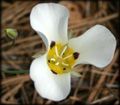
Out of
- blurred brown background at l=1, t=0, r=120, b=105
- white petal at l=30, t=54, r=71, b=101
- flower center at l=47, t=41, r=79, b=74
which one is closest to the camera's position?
white petal at l=30, t=54, r=71, b=101

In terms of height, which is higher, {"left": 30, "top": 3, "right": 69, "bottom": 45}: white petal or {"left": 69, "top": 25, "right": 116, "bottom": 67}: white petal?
{"left": 30, "top": 3, "right": 69, "bottom": 45}: white petal

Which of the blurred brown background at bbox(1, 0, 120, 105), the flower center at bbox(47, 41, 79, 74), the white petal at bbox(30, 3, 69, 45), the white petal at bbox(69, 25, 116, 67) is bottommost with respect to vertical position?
the blurred brown background at bbox(1, 0, 120, 105)

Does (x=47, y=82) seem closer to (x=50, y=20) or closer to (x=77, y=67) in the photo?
(x=50, y=20)

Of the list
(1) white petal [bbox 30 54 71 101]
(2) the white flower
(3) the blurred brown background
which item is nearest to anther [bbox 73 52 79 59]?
(2) the white flower

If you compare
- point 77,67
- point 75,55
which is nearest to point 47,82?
point 75,55

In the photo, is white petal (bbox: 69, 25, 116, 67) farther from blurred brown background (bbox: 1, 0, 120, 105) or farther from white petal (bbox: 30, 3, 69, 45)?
blurred brown background (bbox: 1, 0, 120, 105)

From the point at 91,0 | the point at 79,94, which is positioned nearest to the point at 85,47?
the point at 79,94

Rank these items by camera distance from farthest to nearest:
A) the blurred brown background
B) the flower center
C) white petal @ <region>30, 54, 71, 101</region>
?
the blurred brown background < the flower center < white petal @ <region>30, 54, 71, 101</region>
